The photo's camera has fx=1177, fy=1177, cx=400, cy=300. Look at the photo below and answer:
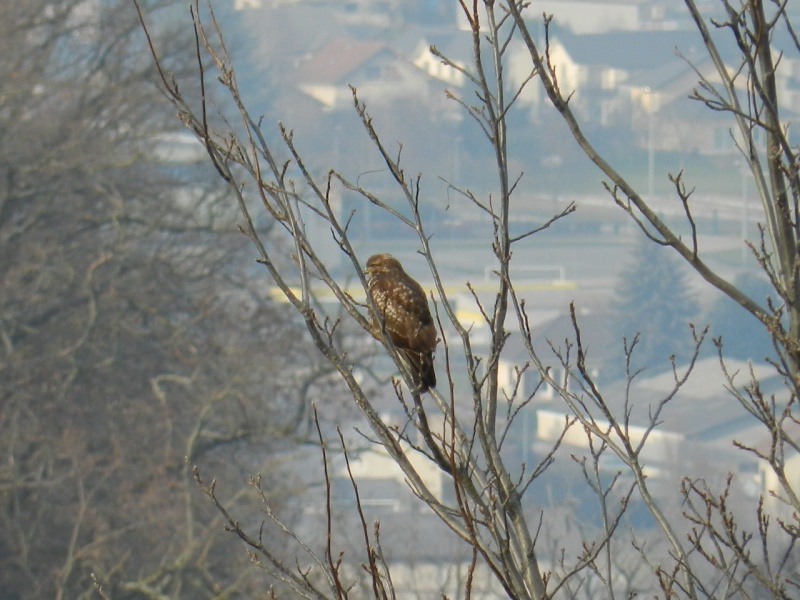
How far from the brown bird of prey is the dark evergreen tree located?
24.4 m

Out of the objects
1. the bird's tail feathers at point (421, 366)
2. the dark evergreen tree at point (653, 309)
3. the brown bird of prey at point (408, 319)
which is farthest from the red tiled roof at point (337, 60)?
the bird's tail feathers at point (421, 366)

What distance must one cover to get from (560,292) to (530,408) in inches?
167

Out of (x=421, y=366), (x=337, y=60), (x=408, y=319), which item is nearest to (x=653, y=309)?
(x=337, y=60)

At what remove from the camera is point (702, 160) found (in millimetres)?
37125

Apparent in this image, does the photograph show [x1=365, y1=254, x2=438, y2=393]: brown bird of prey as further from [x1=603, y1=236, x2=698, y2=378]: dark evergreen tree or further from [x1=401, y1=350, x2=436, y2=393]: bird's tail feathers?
[x1=603, y1=236, x2=698, y2=378]: dark evergreen tree

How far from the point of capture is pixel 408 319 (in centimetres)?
386

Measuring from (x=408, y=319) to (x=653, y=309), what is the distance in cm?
2762

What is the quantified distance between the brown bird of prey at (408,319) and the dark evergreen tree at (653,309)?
80.0 feet

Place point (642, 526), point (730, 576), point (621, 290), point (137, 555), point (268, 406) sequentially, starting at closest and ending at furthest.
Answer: point (730, 576) → point (137, 555) → point (268, 406) → point (642, 526) → point (621, 290)

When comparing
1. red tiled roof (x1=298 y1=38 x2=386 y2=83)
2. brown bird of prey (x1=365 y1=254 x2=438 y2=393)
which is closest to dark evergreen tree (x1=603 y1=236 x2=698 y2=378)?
red tiled roof (x1=298 y1=38 x2=386 y2=83)

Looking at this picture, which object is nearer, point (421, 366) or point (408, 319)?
point (421, 366)

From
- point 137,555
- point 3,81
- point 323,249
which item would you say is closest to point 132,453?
point 137,555

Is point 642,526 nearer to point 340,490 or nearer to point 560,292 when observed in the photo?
point 340,490

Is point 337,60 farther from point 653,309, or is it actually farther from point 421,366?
point 421,366
